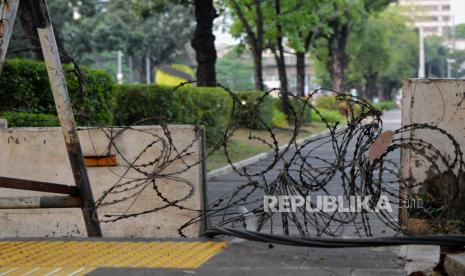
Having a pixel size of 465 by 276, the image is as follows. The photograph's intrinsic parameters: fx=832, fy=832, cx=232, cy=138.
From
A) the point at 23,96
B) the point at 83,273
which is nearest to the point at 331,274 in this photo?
the point at 83,273

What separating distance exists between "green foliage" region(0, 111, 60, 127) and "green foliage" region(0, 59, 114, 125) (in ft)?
1.52

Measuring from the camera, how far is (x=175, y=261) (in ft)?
20.4

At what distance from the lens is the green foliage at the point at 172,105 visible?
1950cm

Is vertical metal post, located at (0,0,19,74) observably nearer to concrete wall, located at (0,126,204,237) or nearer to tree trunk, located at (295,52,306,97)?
concrete wall, located at (0,126,204,237)

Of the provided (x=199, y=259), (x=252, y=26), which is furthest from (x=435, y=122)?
(x=252, y=26)

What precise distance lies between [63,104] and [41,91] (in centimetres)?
678

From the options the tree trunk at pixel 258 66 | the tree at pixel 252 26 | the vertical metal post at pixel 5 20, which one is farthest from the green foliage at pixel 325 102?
the vertical metal post at pixel 5 20

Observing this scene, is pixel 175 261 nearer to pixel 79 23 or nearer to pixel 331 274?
pixel 331 274

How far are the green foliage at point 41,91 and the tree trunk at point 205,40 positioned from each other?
31.0 feet

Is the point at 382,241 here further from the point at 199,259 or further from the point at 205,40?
the point at 205,40

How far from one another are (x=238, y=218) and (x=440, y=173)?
179cm

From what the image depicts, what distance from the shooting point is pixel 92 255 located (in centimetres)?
656

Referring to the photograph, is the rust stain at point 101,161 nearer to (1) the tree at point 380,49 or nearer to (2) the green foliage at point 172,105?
(2) the green foliage at point 172,105

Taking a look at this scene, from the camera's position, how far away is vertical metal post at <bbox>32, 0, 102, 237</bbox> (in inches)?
300
